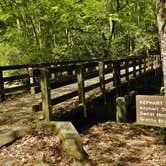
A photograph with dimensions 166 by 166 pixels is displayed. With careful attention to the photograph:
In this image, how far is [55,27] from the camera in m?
24.9

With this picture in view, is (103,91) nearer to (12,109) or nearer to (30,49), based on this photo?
(12,109)

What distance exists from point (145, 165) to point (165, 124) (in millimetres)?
1326

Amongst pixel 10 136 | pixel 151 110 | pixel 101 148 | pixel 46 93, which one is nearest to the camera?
pixel 151 110

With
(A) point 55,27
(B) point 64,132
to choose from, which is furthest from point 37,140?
(A) point 55,27

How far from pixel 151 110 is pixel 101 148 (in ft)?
7.21

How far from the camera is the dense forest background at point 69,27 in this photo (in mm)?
21188

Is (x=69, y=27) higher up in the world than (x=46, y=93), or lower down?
higher up

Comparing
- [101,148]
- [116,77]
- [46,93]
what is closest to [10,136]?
[46,93]

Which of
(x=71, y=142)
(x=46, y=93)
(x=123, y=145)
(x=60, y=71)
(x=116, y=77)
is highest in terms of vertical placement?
(x=60, y=71)

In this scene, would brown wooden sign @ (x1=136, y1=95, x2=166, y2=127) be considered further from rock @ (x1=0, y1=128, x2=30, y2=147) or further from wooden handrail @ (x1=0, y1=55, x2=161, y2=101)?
wooden handrail @ (x1=0, y1=55, x2=161, y2=101)

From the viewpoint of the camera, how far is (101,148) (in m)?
7.91

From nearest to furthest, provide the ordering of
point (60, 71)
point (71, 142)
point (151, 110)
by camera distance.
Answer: point (151, 110) < point (71, 142) < point (60, 71)

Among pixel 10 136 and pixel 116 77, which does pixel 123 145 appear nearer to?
pixel 10 136

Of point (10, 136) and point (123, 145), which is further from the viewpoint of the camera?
point (123, 145)
